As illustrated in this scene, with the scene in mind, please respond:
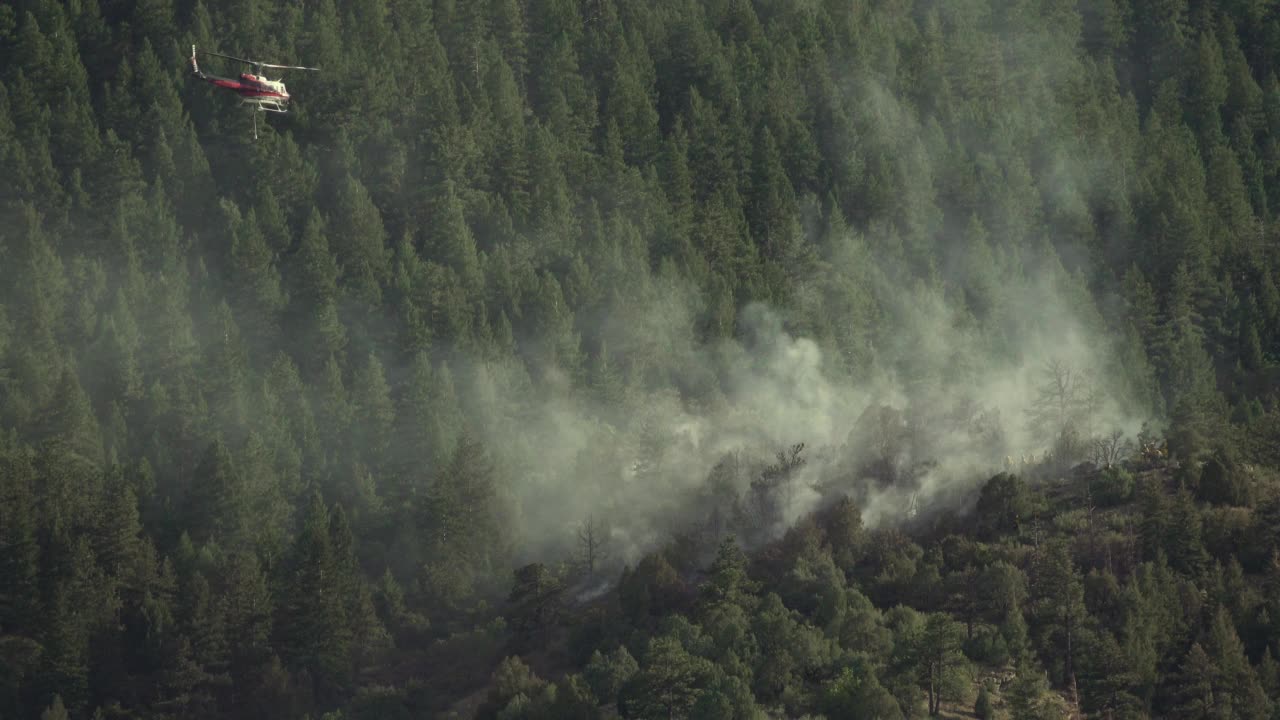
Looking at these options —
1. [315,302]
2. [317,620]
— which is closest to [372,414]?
[315,302]

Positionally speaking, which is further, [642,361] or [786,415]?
[642,361]

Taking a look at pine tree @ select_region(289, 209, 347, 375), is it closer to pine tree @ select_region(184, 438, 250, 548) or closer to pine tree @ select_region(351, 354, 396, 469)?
pine tree @ select_region(351, 354, 396, 469)

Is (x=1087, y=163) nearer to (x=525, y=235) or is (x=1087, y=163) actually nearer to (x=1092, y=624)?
(x=525, y=235)

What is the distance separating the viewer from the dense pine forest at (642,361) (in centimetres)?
9703

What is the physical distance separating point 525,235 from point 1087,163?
140 feet

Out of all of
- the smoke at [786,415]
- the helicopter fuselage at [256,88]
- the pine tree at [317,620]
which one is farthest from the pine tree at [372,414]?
the helicopter fuselage at [256,88]

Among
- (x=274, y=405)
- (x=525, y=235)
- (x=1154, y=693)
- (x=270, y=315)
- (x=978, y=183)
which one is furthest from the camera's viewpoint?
(x=978, y=183)

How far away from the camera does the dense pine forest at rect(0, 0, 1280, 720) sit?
97031mm

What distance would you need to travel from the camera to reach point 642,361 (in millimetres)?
132250

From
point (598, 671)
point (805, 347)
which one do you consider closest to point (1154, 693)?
point (598, 671)

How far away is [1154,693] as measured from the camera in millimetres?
87375

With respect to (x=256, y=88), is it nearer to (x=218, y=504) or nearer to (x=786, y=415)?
(x=218, y=504)

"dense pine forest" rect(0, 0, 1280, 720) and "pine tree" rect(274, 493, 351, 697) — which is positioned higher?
"dense pine forest" rect(0, 0, 1280, 720)

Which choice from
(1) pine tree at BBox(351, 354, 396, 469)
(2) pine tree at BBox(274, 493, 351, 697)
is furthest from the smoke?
(2) pine tree at BBox(274, 493, 351, 697)
